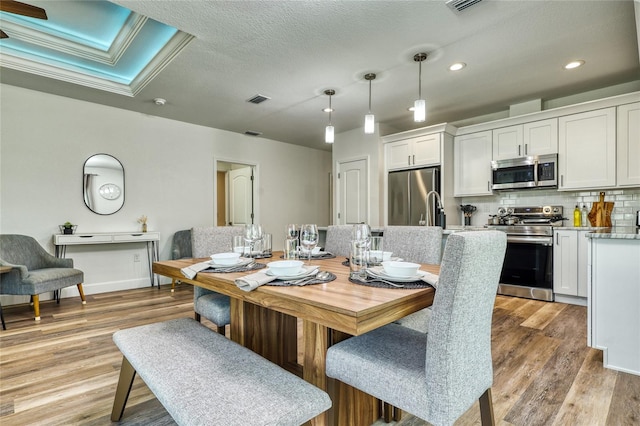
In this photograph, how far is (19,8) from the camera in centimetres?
206

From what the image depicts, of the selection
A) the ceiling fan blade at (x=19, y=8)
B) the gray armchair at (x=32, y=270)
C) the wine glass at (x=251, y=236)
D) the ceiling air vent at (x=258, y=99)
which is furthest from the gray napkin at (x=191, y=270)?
the ceiling air vent at (x=258, y=99)

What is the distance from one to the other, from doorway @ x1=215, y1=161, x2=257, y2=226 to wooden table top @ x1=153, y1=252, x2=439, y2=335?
4.53 metres

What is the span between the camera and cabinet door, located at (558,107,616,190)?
3.42 metres

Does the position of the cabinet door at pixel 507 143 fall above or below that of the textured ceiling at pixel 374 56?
below

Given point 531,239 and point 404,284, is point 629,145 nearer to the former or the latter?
point 531,239

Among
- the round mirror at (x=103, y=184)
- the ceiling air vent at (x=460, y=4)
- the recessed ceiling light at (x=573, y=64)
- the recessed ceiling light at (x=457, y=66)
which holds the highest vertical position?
the recessed ceiling light at (x=573, y=64)

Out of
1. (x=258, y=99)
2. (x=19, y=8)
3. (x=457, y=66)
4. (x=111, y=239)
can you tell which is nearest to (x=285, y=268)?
(x=19, y=8)

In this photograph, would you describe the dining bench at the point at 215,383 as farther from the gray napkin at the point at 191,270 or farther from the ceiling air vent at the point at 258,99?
the ceiling air vent at the point at 258,99

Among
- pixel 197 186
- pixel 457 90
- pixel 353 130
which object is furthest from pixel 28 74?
pixel 457 90

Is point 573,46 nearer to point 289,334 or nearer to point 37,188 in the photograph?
point 289,334

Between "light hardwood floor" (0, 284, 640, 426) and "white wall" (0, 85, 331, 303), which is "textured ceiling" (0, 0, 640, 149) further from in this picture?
"light hardwood floor" (0, 284, 640, 426)

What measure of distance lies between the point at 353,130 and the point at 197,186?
271cm

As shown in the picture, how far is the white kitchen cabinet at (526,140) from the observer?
3791mm

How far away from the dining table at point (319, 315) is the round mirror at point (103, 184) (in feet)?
9.76
